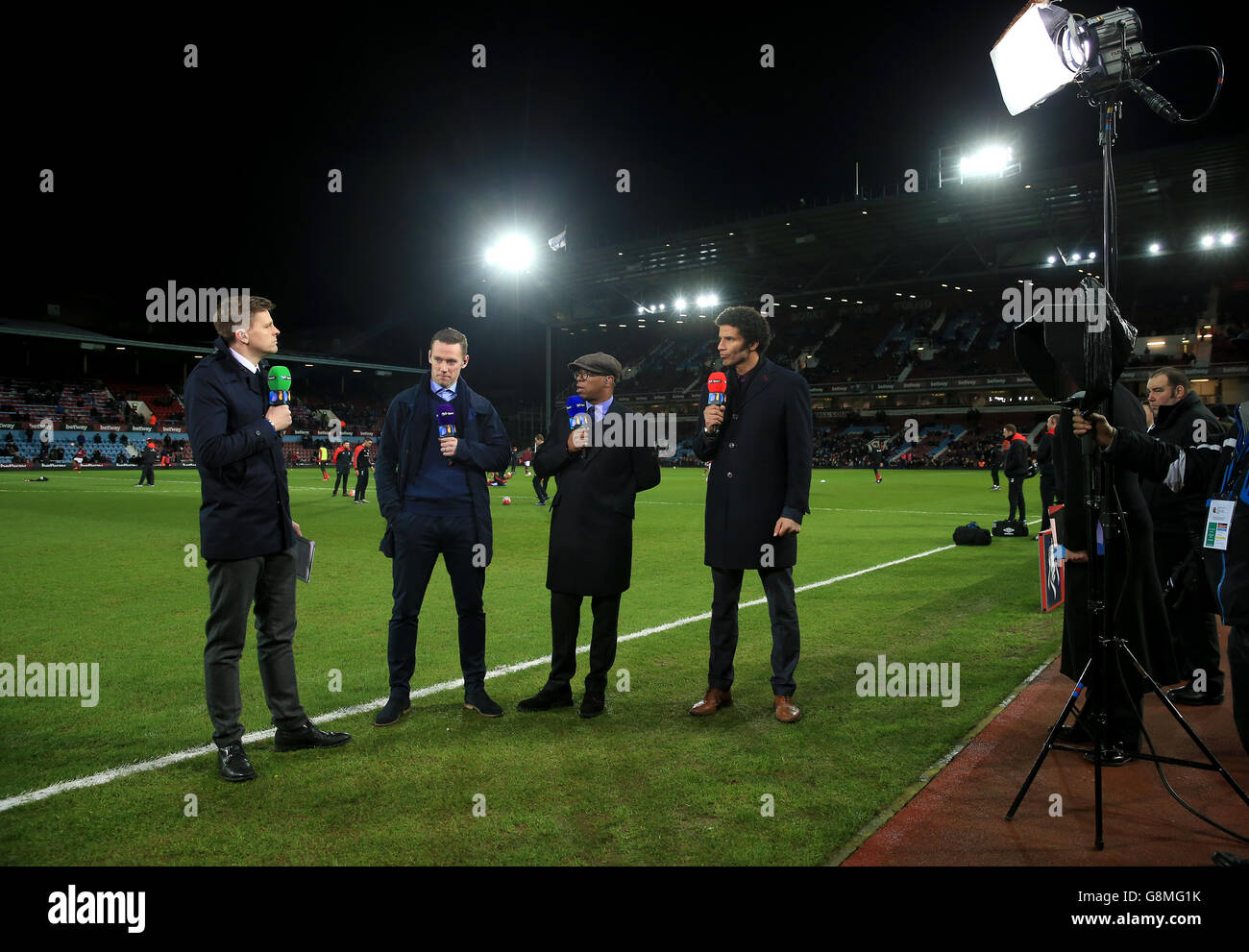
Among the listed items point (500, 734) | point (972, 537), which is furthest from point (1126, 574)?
point (972, 537)

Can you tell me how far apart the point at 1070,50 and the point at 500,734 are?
4414 mm

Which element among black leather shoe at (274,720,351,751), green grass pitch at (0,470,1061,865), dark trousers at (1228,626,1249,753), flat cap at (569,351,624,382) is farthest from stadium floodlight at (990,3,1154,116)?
black leather shoe at (274,720,351,751)

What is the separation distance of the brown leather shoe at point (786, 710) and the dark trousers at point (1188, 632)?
2.56 m

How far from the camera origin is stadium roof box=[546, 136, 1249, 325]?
1548 inches

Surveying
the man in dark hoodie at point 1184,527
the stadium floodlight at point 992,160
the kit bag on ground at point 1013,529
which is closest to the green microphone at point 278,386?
the man in dark hoodie at point 1184,527

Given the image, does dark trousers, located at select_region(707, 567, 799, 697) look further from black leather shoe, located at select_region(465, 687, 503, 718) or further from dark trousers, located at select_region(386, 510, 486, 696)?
dark trousers, located at select_region(386, 510, 486, 696)

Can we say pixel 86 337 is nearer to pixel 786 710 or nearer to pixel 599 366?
pixel 599 366

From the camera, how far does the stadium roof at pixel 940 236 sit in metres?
39.3

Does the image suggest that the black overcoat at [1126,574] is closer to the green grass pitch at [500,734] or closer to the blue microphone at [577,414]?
the green grass pitch at [500,734]

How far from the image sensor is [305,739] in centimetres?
412

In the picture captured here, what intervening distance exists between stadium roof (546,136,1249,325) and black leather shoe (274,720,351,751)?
41677 mm

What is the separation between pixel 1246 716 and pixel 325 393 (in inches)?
2756

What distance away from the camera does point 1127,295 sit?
54.8 m
